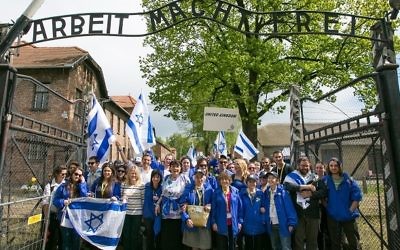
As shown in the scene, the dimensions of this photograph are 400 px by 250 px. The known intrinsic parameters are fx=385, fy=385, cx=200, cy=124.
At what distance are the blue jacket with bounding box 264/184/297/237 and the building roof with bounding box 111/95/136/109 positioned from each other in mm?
49206

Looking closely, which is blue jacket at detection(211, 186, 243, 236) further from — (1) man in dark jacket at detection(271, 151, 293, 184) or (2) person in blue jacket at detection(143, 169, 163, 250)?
(1) man in dark jacket at detection(271, 151, 293, 184)

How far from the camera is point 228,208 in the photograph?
6852 mm

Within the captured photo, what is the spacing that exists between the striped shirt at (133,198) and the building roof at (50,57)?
20873mm

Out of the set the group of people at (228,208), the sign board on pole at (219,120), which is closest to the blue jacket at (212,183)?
the group of people at (228,208)

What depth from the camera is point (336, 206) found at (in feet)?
22.4

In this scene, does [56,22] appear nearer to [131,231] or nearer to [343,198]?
[131,231]

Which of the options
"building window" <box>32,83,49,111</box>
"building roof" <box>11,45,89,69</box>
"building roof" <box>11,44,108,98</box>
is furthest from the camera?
"building roof" <box>11,45,89,69</box>

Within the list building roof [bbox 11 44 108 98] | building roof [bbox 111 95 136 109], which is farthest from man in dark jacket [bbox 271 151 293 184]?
building roof [bbox 111 95 136 109]

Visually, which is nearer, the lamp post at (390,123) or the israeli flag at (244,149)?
the lamp post at (390,123)

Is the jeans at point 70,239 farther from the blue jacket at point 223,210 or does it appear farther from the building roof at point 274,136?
the building roof at point 274,136

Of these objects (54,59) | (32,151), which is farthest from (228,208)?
(54,59)

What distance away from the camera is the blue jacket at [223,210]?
268 inches

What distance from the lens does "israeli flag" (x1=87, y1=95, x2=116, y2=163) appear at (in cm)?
970

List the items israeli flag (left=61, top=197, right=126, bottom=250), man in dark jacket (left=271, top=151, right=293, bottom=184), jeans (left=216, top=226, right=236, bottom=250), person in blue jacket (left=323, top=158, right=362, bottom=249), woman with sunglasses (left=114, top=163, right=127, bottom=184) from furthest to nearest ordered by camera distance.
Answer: man in dark jacket (left=271, top=151, right=293, bottom=184)
woman with sunglasses (left=114, top=163, right=127, bottom=184)
jeans (left=216, top=226, right=236, bottom=250)
person in blue jacket (left=323, top=158, right=362, bottom=249)
israeli flag (left=61, top=197, right=126, bottom=250)
